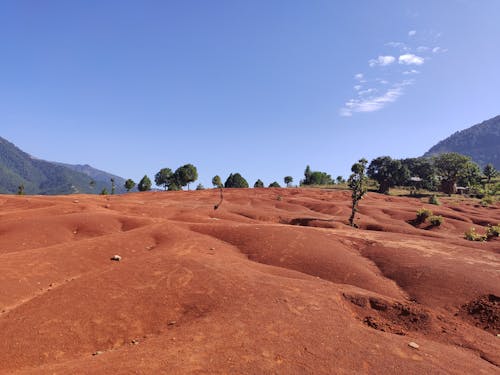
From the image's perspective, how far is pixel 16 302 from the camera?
10992 mm

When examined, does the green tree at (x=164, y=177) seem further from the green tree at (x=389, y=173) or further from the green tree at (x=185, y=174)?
the green tree at (x=389, y=173)

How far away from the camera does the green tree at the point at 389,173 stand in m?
83.3

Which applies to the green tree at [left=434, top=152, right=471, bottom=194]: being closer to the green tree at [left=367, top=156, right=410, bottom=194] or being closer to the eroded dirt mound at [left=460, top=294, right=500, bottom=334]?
the green tree at [left=367, top=156, right=410, bottom=194]

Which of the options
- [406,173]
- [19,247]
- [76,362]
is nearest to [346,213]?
[19,247]

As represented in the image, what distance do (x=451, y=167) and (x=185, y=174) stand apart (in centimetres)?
7043

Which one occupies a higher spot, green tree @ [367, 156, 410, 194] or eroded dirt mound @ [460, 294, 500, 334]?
green tree @ [367, 156, 410, 194]

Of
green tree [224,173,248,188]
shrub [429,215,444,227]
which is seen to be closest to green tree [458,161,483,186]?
green tree [224,173,248,188]

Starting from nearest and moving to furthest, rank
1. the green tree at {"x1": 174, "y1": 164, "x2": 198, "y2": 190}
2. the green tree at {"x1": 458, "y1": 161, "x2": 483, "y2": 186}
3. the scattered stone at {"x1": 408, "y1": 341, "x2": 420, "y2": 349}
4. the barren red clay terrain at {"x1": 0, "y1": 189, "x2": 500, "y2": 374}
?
the barren red clay terrain at {"x1": 0, "y1": 189, "x2": 500, "y2": 374} → the scattered stone at {"x1": 408, "y1": 341, "x2": 420, "y2": 349} → the green tree at {"x1": 458, "y1": 161, "x2": 483, "y2": 186} → the green tree at {"x1": 174, "y1": 164, "x2": 198, "y2": 190}

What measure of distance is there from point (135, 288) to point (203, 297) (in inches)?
106

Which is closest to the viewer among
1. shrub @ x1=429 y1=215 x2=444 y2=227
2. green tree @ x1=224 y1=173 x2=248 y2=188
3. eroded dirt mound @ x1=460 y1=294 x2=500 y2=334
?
eroded dirt mound @ x1=460 y1=294 x2=500 y2=334

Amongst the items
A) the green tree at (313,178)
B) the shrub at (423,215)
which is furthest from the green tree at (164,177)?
the shrub at (423,215)

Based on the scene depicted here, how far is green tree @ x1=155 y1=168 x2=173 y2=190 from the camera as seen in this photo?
96925 mm

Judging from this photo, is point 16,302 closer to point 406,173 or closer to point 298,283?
point 298,283

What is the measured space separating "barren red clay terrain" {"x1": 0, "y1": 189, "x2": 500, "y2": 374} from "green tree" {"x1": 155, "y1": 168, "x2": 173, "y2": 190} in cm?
7657
